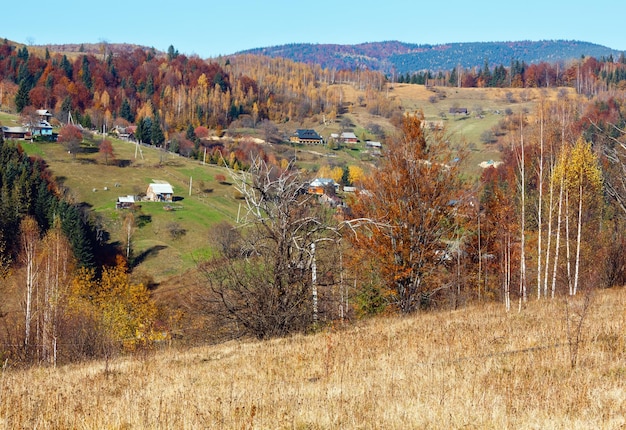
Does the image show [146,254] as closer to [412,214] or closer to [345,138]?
[412,214]

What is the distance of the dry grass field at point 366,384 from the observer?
6273 mm

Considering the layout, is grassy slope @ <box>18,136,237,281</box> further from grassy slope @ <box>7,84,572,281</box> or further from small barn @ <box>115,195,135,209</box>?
small barn @ <box>115,195,135,209</box>

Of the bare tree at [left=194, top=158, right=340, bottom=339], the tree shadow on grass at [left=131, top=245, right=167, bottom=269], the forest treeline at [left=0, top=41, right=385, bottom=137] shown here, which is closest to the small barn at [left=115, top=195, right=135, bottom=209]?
the tree shadow on grass at [left=131, top=245, right=167, bottom=269]

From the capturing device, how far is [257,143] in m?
137

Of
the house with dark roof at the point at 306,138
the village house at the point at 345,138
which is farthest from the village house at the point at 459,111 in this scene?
the house with dark roof at the point at 306,138

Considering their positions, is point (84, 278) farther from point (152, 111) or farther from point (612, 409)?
point (152, 111)

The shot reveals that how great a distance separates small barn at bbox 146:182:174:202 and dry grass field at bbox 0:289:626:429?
71.5 m

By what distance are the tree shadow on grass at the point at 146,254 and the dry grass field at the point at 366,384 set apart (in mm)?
52266

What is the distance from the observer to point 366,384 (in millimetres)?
8016

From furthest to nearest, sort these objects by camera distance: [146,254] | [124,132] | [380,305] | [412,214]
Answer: [124,132] → [146,254] → [380,305] → [412,214]

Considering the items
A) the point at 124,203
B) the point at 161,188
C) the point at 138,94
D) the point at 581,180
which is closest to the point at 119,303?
the point at 124,203

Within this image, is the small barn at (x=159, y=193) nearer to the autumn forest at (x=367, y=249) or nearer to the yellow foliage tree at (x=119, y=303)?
the autumn forest at (x=367, y=249)

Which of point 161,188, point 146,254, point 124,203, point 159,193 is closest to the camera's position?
point 146,254

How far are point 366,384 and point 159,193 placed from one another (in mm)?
77480
